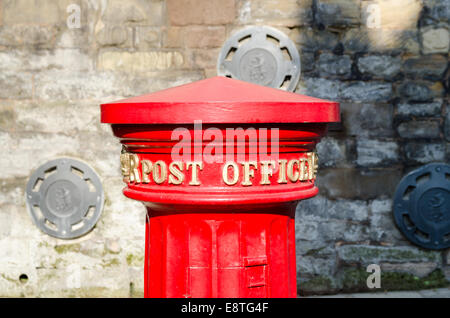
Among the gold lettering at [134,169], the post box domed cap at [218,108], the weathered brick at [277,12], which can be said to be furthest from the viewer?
the weathered brick at [277,12]

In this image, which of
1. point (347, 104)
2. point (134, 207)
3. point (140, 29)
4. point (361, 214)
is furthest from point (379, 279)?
point (140, 29)

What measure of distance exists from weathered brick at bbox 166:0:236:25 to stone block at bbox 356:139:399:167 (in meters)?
1.45

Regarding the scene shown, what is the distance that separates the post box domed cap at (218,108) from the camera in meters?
1.81

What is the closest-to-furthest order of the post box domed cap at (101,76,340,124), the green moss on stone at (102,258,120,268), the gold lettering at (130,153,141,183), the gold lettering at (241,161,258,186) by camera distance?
the post box domed cap at (101,76,340,124)
the gold lettering at (241,161,258,186)
the gold lettering at (130,153,141,183)
the green moss on stone at (102,258,120,268)

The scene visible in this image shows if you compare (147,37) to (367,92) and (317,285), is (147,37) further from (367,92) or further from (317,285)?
(317,285)

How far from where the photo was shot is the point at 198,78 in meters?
4.61

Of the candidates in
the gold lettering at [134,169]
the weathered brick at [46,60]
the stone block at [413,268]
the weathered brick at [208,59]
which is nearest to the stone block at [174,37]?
the weathered brick at [208,59]

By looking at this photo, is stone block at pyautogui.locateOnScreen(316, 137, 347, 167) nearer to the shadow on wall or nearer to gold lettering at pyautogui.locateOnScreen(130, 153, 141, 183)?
the shadow on wall

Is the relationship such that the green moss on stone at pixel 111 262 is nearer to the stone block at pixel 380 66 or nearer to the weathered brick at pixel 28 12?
the weathered brick at pixel 28 12

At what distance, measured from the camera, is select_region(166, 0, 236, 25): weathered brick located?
15.0 feet

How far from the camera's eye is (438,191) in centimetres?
467

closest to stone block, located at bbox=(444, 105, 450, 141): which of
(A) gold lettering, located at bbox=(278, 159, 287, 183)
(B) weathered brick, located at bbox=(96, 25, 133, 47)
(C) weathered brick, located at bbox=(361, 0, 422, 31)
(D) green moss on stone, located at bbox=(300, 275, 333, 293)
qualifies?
(C) weathered brick, located at bbox=(361, 0, 422, 31)

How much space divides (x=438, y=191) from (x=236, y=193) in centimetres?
324
